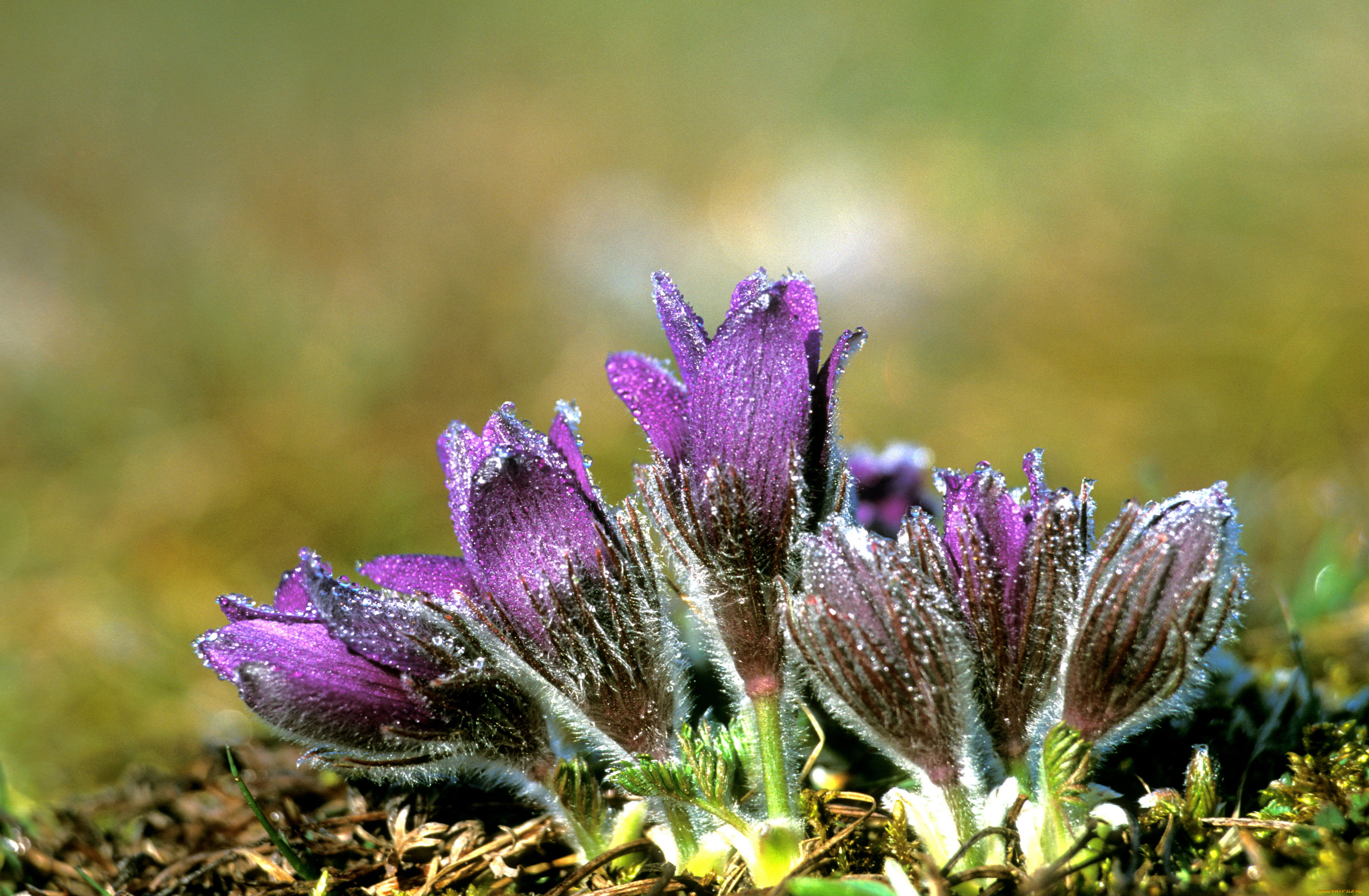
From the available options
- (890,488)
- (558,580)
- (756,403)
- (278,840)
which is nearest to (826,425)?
(756,403)

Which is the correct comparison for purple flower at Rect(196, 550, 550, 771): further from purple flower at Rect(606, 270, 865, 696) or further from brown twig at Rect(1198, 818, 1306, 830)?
brown twig at Rect(1198, 818, 1306, 830)

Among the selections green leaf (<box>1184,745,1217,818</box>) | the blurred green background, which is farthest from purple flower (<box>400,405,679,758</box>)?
the blurred green background

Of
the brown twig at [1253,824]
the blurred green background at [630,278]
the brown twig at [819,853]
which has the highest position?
the blurred green background at [630,278]

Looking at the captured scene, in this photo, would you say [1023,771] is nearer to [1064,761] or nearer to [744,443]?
[1064,761]

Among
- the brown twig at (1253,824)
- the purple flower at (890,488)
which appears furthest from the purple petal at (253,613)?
the brown twig at (1253,824)

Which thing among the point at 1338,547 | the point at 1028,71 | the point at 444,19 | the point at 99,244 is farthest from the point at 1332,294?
the point at 444,19

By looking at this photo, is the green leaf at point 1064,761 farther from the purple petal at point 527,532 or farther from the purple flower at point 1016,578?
the purple petal at point 527,532
